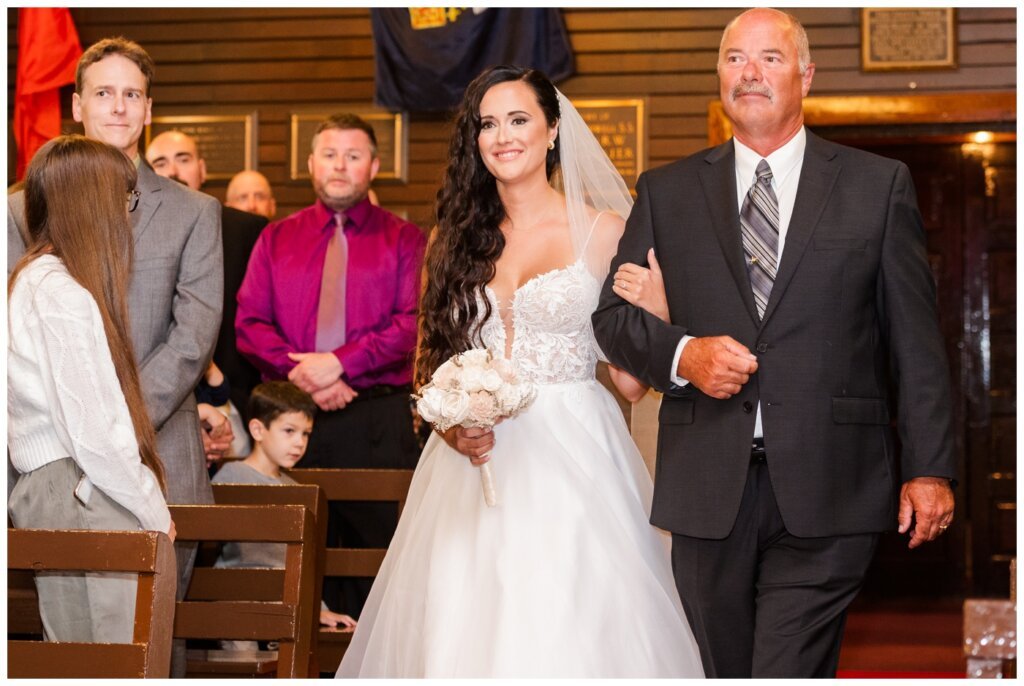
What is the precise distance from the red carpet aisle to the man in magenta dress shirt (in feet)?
8.32

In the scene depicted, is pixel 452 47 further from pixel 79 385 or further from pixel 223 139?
pixel 79 385

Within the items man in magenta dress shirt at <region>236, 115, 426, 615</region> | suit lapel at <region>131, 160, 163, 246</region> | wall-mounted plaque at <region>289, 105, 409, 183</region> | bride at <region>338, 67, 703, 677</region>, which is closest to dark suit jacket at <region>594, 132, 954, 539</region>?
bride at <region>338, 67, 703, 677</region>

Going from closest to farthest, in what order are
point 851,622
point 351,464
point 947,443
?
point 947,443 < point 351,464 < point 851,622

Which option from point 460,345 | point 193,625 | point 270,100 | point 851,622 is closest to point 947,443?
point 460,345

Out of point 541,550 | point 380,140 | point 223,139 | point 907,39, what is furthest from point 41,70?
point 541,550

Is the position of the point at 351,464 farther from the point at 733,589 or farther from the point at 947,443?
the point at 947,443

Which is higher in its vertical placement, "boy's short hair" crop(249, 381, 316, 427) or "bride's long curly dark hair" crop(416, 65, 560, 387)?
"bride's long curly dark hair" crop(416, 65, 560, 387)

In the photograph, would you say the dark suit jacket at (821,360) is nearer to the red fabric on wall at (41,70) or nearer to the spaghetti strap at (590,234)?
the spaghetti strap at (590,234)

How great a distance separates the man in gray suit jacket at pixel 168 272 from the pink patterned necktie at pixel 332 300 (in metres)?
1.24

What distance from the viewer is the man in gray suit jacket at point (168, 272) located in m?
4.03

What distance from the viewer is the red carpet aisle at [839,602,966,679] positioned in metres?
6.34

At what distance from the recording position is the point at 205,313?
411cm

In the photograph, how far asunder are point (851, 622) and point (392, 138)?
4.23m

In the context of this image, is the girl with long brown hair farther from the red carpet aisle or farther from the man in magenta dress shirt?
the red carpet aisle
